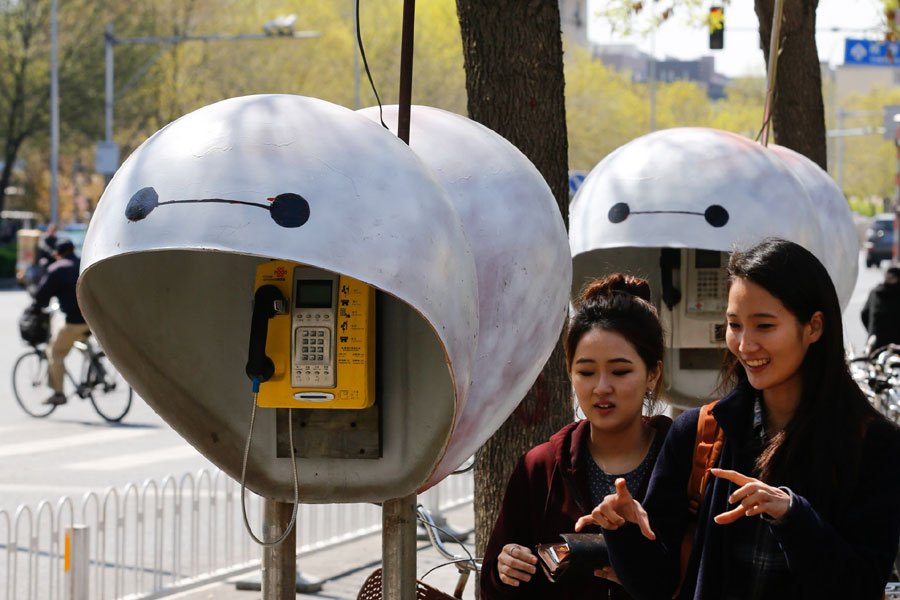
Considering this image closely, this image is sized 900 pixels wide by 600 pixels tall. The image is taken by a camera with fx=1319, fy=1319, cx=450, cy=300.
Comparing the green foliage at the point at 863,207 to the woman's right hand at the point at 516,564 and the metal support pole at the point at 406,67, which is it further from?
the woman's right hand at the point at 516,564

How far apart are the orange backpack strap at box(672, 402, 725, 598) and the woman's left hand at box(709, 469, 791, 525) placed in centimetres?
28

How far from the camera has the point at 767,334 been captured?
2.57 m

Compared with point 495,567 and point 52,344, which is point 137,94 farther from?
point 495,567

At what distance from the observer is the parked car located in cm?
4206

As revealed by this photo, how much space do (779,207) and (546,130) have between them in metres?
0.95

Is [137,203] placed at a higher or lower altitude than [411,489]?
higher

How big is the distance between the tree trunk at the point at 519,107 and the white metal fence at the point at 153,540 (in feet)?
6.08

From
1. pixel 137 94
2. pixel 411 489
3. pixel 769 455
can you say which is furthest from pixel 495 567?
pixel 137 94

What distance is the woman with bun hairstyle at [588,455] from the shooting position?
9.94 feet

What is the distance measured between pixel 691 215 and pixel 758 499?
114 inches

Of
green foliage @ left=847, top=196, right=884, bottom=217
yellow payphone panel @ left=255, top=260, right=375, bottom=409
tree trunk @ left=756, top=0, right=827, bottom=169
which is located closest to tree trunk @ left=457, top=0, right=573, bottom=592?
yellow payphone panel @ left=255, top=260, right=375, bottom=409

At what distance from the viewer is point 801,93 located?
9.36m

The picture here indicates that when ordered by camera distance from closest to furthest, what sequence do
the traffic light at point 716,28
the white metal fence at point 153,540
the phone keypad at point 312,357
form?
the phone keypad at point 312,357, the white metal fence at point 153,540, the traffic light at point 716,28

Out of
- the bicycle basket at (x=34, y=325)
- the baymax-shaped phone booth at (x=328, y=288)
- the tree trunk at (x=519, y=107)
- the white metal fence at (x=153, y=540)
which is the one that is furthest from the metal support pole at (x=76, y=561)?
the bicycle basket at (x=34, y=325)
